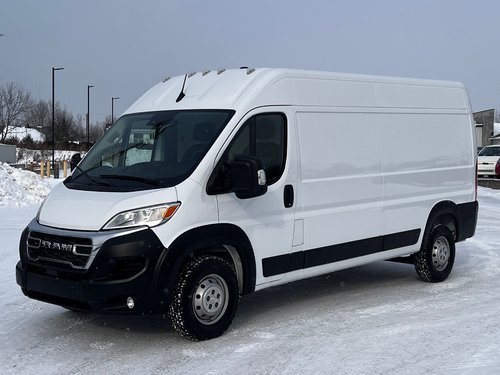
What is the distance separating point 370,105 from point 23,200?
1246 cm

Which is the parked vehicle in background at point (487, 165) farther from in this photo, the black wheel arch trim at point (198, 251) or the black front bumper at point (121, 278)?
the black front bumper at point (121, 278)

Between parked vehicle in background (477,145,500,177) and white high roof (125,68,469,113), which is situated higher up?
white high roof (125,68,469,113)

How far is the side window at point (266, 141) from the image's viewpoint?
6109 millimetres

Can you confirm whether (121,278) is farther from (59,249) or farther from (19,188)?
(19,188)

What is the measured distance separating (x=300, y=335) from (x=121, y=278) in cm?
177

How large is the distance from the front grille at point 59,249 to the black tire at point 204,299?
82 centimetres

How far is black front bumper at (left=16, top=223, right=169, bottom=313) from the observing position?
208 inches

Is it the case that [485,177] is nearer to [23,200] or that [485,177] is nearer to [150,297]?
[23,200]

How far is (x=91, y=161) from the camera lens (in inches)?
258

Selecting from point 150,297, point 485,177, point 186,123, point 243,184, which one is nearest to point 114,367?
point 150,297

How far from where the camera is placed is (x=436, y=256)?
330 inches

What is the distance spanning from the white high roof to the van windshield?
18 centimetres

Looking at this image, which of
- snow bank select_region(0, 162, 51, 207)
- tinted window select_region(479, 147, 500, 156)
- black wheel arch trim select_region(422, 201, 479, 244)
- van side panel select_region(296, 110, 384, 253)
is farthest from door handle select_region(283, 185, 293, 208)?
tinted window select_region(479, 147, 500, 156)

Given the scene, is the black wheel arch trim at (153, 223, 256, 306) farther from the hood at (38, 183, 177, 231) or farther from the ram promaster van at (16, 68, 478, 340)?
the hood at (38, 183, 177, 231)
